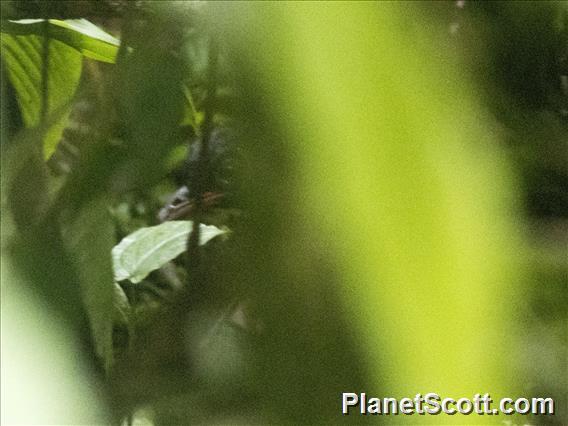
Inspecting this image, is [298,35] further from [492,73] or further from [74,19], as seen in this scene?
[74,19]

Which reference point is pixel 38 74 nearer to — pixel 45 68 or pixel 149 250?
pixel 45 68

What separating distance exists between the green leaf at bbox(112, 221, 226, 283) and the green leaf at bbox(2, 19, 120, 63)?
0.09m

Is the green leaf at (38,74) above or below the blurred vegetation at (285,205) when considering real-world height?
above

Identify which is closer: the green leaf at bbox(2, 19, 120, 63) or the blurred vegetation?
the blurred vegetation

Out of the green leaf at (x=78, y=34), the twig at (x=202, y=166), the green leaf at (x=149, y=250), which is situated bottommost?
the green leaf at (x=149, y=250)

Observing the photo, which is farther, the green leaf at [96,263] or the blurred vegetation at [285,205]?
the green leaf at [96,263]

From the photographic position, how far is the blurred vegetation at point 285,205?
0.42 ft

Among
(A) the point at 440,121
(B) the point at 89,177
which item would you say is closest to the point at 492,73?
(A) the point at 440,121

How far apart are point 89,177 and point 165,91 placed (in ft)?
0.16

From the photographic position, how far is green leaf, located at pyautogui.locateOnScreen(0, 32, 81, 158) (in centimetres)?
31

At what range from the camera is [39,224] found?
0.27 m

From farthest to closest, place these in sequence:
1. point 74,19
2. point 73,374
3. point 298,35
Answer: point 74,19, point 73,374, point 298,35

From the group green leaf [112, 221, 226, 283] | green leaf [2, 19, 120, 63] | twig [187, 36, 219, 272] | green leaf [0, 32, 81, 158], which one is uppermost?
green leaf [2, 19, 120, 63]

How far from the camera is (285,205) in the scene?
153 millimetres
